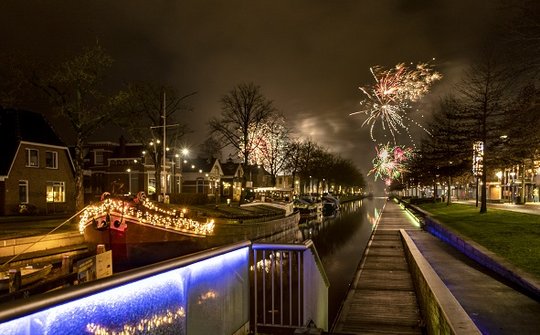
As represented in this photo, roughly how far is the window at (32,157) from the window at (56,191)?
7.21ft

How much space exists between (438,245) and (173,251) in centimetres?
1334

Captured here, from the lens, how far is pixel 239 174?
320 feet

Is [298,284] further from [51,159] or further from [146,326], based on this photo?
[51,159]

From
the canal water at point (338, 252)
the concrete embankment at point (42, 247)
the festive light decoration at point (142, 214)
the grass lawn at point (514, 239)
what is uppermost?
the festive light decoration at point (142, 214)

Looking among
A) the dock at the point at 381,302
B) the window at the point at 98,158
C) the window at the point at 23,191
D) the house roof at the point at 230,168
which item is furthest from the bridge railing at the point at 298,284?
the house roof at the point at 230,168

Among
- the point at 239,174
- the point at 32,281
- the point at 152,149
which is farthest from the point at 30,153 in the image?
the point at 239,174

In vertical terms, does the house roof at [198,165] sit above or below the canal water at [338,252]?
above

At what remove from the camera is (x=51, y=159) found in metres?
42.2

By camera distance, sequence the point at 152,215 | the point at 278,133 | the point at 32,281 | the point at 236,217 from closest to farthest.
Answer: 1. the point at 32,281
2. the point at 152,215
3. the point at 236,217
4. the point at 278,133

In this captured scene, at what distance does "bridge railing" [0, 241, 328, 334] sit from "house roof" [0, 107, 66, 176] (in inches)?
1396

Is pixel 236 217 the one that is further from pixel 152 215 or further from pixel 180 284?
pixel 180 284

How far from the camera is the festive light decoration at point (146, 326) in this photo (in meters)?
3.79

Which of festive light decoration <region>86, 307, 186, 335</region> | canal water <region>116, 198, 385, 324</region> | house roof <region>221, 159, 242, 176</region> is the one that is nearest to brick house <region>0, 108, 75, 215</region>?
canal water <region>116, 198, 385, 324</region>

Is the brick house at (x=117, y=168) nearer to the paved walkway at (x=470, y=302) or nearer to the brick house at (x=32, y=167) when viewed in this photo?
the brick house at (x=32, y=167)
